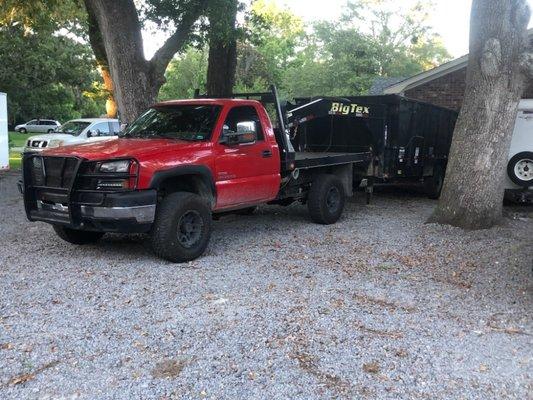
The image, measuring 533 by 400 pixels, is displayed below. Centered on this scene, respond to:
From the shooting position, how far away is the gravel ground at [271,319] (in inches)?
149

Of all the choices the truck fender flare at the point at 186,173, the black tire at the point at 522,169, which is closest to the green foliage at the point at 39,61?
the black tire at the point at 522,169

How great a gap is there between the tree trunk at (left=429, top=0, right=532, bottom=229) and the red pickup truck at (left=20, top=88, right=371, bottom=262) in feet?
8.75

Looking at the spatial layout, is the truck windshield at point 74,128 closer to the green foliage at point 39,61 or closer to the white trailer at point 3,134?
the white trailer at point 3,134

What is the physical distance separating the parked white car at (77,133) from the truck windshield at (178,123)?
10042 mm

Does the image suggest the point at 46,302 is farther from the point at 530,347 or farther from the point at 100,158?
the point at 530,347

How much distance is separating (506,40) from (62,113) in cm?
5784

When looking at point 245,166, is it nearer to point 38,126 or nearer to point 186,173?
point 186,173

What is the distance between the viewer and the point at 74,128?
19.1 meters

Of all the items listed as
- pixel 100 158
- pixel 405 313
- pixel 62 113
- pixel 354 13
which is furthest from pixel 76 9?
pixel 62 113

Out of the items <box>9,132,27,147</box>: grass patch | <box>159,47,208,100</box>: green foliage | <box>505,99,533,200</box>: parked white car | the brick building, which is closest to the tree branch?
<box>505,99,533,200</box>: parked white car

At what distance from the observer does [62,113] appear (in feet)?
197

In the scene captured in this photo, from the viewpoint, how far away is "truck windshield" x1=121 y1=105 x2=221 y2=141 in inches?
291

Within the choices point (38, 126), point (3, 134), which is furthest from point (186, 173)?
point (38, 126)

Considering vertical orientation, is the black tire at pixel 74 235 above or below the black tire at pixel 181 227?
below
